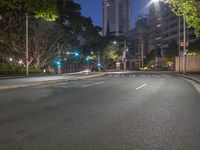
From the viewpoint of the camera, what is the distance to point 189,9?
19.0 metres

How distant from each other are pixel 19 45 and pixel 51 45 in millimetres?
7296

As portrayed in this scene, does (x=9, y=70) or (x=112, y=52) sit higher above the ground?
(x=112, y=52)

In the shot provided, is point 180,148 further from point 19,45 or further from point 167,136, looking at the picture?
point 19,45

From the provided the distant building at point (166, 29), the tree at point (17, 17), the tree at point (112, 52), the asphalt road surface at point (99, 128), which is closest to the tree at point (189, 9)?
the asphalt road surface at point (99, 128)

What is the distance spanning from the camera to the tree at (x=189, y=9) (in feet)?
62.3

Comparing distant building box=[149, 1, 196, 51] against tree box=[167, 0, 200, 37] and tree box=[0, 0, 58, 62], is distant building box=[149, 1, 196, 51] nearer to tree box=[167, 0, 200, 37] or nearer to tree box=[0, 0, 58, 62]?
tree box=[0, 0, 58, 62]

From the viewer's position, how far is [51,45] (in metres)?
69.3

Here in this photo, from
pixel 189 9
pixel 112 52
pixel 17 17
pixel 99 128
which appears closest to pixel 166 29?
pixel 112 52

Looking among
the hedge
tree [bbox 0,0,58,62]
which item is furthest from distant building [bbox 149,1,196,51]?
the hedge

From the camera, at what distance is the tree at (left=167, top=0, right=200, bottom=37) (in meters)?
19.0

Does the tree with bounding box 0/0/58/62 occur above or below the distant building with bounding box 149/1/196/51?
below

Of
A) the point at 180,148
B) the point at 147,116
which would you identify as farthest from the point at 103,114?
the point at 180,148

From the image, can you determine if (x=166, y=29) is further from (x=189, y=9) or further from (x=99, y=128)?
(x=99, y=128)

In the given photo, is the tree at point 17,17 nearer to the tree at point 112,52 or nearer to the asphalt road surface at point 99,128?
the asphalt road surface at point 99,128
